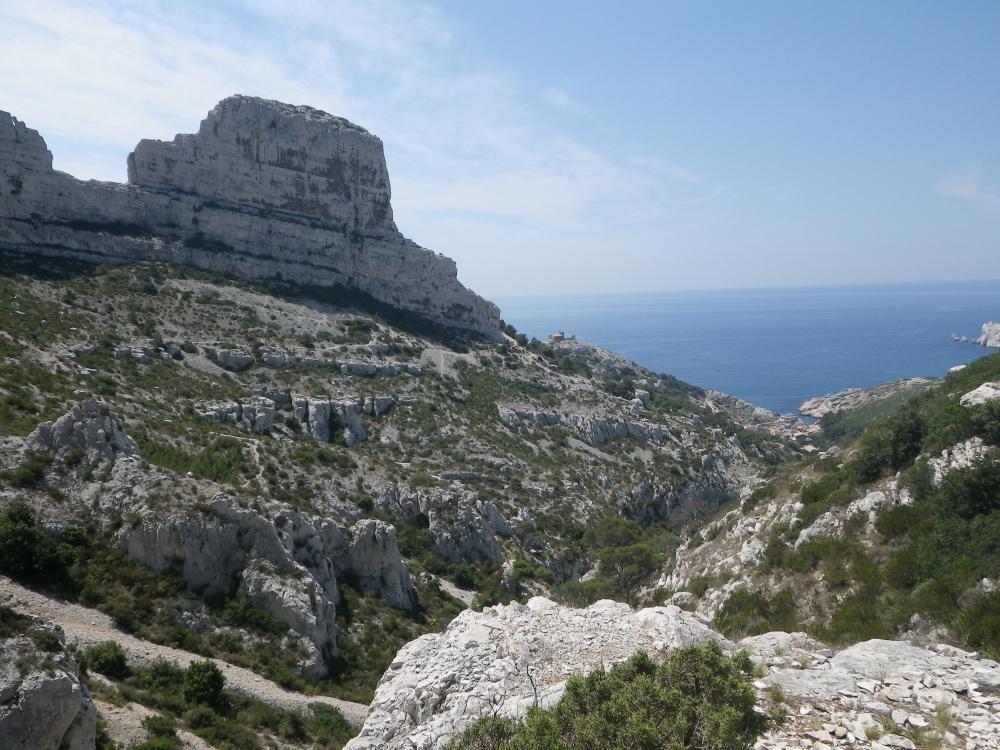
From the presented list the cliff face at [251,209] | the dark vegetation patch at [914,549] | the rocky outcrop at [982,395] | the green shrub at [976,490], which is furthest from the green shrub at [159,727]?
the cliff face at [251,209]

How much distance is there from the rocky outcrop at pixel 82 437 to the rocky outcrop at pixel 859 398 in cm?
9310

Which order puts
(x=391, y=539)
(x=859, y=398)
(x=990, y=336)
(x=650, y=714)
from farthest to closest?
(x=990, y=336) < (x=859, y=398) < (x=391, y=539) < (x=650, y=714)

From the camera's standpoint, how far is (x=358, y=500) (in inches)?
1276

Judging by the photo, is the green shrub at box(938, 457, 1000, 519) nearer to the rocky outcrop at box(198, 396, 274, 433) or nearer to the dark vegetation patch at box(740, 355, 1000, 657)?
the dark vegetation patch at box(740, 355, 1000, 657)

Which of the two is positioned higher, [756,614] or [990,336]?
[990,336]

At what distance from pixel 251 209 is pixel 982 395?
227 ft

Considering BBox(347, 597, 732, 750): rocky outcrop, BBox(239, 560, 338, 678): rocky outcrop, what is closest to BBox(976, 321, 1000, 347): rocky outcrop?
BBox(239, 560, 338, 678): rocky outcrop

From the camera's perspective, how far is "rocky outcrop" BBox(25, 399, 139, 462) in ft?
61.2

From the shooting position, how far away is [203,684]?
13750mm

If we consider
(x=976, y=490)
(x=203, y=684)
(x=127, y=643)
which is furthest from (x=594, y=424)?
(x=127, y=643)

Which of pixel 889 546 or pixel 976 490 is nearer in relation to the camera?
pixel 976 490

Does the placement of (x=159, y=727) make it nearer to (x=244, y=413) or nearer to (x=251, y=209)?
(x=244, y=413)

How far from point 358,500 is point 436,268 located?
147ft

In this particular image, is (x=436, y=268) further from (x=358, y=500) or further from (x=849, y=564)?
(x=849, y=564)
